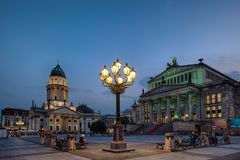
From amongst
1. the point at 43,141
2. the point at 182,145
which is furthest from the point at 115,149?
the point at 43,141

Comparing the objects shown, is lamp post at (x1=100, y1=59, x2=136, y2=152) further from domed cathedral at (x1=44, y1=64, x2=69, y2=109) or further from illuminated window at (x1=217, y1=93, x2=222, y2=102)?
domed cathedral at (x1=44, y1=64, x2=69, y2=109)

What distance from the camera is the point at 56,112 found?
134 metres

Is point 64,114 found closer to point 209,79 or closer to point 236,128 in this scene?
point 209,79

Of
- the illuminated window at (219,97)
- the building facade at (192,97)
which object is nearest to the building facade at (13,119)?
the building facade at (192,97)

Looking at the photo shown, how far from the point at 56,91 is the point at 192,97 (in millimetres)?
92838

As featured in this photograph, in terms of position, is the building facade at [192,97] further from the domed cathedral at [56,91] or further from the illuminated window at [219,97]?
the domed cathedral at [56,91]

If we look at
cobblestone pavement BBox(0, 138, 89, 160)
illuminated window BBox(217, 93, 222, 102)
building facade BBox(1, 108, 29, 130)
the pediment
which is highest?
illuminated window BBox(217, 93, 222, 102)

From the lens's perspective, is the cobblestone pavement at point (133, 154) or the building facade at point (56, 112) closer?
the cobblestone pavement at point (133, 154)

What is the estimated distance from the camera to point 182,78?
7500 cm

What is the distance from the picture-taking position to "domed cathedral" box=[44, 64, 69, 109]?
138000 millimetres

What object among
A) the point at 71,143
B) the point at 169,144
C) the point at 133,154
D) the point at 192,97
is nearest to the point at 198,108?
the point at 192,97

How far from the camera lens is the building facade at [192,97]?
60.3 m

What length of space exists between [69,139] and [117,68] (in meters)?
8.91

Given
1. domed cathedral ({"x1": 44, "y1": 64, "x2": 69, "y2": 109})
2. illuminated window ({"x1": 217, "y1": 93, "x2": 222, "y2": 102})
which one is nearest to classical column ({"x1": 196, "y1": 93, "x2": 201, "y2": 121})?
illuminated window ({"x1": 217, "y1": 93, "x2": 222, "y2": 102})
